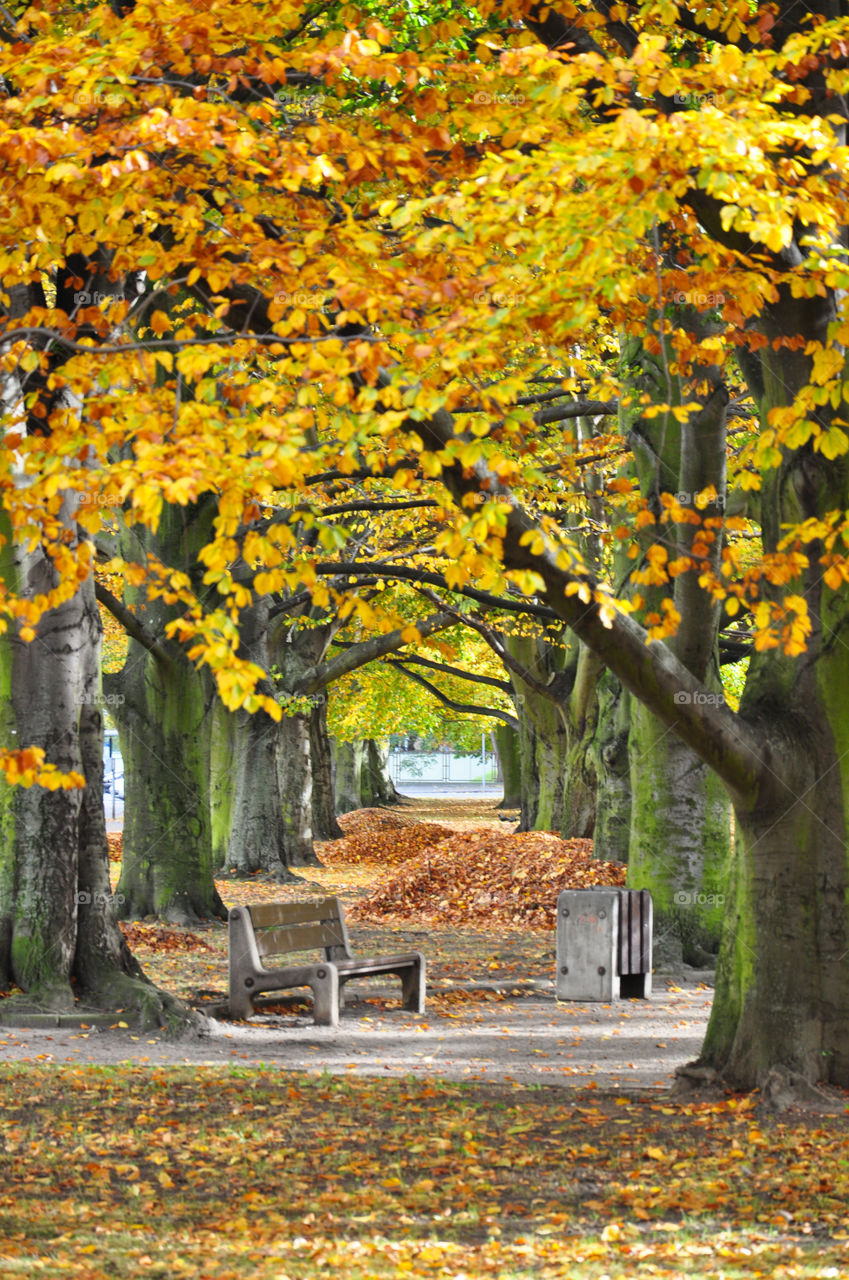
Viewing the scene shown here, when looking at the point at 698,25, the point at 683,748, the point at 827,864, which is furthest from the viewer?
the point at 683,748

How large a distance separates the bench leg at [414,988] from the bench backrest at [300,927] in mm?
487

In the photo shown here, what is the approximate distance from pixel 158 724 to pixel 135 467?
10.6 metres

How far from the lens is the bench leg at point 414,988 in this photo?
33.9 ft

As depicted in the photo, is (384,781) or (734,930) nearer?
(734,930)

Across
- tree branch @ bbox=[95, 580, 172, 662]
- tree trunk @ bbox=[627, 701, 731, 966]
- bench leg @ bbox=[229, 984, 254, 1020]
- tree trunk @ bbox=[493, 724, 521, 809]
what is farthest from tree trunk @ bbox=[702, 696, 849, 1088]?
tree trunk @ bbox=[493, 724, 521, 809]

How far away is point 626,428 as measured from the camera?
40.7 feet

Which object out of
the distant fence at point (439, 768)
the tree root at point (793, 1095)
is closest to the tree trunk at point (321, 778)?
the tree root at point (793, 1095)

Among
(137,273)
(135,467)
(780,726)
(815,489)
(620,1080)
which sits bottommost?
(620,1080)

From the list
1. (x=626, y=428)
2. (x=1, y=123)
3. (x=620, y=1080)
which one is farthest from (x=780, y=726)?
(x=626, y=428)

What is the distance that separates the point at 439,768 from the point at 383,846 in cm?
6620

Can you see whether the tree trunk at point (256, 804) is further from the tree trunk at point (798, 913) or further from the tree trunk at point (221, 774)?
the tree trunk at point (798, 913)

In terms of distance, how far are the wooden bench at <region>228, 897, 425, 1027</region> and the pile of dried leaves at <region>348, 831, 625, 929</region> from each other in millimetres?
6575

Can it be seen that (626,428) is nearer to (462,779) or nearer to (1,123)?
(1,123)

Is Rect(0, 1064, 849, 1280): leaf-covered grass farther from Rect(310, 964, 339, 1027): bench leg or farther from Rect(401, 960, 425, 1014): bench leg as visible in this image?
Rect(401, 960, 425, 1014): bench leg
